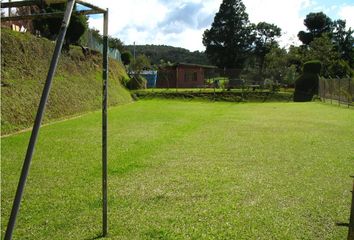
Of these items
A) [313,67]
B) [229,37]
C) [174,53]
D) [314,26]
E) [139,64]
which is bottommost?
[313,67]

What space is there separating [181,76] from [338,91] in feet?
84.1

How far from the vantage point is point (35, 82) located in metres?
16.3

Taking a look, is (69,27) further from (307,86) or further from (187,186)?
(187,186)

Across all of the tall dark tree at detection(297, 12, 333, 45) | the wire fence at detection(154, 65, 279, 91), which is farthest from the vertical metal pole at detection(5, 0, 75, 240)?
the tall dark tree at detection(297, 12, 333, 45)

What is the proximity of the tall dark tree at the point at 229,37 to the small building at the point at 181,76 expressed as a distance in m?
14.9

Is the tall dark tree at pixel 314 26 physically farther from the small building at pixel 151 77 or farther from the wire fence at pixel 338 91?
the wire fence at pixel 338 91

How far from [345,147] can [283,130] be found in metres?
3.53

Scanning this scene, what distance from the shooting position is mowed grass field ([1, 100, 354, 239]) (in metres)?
4.34

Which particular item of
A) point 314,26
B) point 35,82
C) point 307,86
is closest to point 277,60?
point 314,26

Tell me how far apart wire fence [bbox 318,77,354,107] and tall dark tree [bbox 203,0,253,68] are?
1393 inches

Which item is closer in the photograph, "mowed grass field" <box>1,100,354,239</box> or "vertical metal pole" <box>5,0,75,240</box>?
"vertical metal pole" <box>5,0,75,240</box>

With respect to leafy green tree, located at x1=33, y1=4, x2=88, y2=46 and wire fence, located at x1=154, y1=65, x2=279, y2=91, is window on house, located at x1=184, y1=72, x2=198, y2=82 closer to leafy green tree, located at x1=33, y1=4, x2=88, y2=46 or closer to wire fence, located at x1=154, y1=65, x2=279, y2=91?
wire fence, located at x1=154, y1=65, x2=279, y2=91

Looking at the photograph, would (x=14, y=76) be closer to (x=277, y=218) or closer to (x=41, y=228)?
(x=41, y=228)

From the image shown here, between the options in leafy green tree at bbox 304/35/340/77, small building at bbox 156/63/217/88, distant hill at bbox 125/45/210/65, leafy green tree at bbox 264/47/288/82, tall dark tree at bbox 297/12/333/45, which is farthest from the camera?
distant hill at bbox 125/45/210/65
